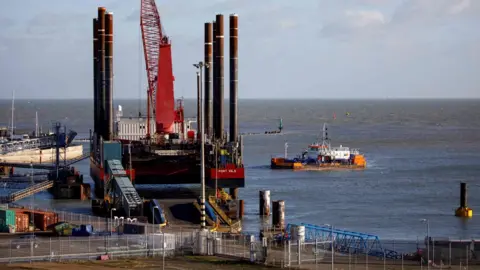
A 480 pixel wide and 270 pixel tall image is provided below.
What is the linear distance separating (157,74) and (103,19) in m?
6.97

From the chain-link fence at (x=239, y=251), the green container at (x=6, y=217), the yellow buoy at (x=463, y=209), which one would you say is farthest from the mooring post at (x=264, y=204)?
the chain-link fence at (x=239, y=251)

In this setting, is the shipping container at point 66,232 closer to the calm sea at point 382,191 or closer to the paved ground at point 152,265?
the paved ground at point 152,265

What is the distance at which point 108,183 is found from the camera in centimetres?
7669

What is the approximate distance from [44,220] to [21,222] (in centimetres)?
135

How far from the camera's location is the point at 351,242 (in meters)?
52.4

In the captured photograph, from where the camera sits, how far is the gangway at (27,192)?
75688mm

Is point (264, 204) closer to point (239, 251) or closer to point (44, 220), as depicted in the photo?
point (44, 220)

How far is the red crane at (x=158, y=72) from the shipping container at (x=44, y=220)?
33094mm

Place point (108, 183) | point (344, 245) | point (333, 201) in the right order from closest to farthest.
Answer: point (344, 245)
point (108, 183)
point (333, 201)

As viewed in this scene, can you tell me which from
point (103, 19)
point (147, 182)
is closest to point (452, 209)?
point (147, 182)

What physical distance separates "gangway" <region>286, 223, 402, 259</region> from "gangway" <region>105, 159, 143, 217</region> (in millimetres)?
13707

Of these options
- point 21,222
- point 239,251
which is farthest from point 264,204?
point 239,251

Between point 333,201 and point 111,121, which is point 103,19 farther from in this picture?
point 333,201

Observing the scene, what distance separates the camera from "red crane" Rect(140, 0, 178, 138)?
3529 inches
